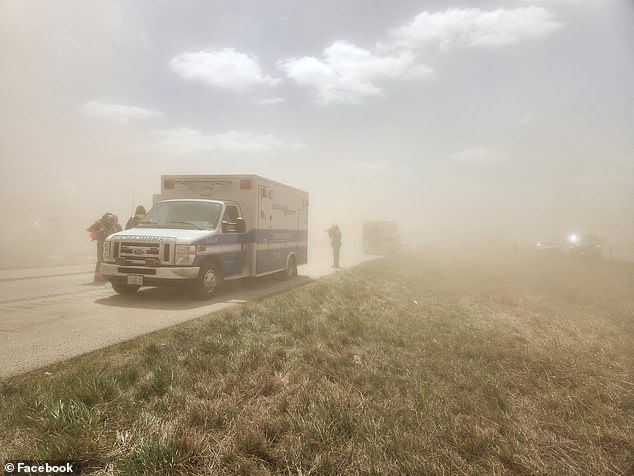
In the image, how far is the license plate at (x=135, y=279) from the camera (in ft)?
26.5

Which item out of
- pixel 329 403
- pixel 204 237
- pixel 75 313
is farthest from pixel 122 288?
pixel 329 403

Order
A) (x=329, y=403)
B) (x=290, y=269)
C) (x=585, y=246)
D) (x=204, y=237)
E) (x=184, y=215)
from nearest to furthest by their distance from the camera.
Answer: (x=329, y=403), (x=204, y=237), (x=184, y=215), (x=290, y=269), (x=585, y=246)

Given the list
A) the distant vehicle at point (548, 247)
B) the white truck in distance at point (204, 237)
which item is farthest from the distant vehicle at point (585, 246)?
the white truck in distance at point (204, 237)

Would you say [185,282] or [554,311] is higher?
[185,282]

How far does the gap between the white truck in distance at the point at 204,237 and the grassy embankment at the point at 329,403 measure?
2.37 m

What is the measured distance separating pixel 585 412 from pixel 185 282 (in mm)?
7134

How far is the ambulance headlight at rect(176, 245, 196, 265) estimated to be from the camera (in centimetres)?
803

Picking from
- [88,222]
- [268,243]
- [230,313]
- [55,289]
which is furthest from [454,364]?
[88,222]

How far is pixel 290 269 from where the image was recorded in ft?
42.9

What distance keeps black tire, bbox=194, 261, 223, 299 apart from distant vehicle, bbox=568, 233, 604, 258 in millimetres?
29352

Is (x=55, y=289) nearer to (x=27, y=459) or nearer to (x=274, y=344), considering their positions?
(x=274, y=344)

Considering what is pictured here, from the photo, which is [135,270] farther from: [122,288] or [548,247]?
[548,247]

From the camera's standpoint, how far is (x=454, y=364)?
4418mm

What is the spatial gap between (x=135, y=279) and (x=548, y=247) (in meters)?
37.3
